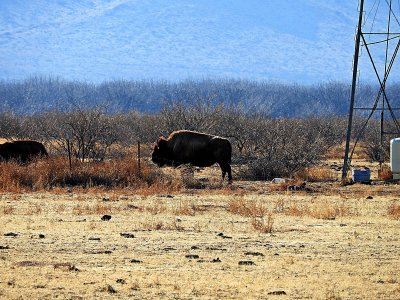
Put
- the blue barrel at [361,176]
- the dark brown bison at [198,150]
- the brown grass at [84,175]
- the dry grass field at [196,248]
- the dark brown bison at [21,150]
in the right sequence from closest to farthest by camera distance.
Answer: the dry grass field at [196,248]
the brown grass at [84,175]
the blue barrel at [361,176]
the dark brown bison at [198,150]
the dark brown bison at [21,150]

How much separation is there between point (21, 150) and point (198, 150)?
6.21 m

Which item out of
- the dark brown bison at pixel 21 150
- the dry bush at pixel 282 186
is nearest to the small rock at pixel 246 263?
the dry bush at pixel 282 186

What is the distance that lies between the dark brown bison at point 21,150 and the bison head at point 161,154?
3.63 m

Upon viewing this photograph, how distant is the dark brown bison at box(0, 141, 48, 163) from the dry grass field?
8929mm

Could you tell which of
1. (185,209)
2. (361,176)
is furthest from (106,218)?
(361,176)

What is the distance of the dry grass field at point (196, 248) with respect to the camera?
1249cm

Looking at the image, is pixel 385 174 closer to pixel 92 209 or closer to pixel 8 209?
pixel 92 209

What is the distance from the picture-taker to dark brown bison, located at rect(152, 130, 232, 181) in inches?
1283

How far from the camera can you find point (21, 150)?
35.0 metres

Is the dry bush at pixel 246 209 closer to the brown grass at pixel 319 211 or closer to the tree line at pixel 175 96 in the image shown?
the brown grass at pixel 319 211

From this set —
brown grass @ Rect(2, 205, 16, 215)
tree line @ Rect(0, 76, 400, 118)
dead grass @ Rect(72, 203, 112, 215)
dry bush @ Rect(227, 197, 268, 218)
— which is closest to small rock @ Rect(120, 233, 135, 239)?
dry bush @ Rect(227, 197, 268, 218)

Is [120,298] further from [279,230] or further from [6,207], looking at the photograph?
[6,207]

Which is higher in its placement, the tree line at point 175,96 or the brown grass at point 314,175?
the tree line at point 175,96

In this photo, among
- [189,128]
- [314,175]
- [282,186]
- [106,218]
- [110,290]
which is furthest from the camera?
[189,128]
